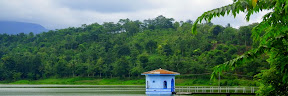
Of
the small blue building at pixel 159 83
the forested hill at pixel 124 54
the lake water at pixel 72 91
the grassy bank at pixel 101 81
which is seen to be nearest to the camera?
the small blue building at pixel 159 83

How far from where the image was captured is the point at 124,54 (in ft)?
243

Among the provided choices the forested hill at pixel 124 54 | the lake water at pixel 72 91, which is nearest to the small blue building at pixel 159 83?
the lake water at pixel 72 91

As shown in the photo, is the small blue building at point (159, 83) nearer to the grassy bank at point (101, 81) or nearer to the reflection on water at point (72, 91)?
the reflection on water at point (72, 91)

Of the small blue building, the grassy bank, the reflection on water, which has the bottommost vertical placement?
the grassy bank

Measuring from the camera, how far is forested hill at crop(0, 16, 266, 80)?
202 feet

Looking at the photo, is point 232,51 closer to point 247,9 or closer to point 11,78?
point 11,78

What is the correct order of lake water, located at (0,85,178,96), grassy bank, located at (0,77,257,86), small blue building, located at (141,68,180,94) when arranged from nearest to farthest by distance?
1. small blue building, located at (141,68,180,94)
2. lake water, located at (0,85,178,96)
3. grassy bank, located at (0,77,257,86)

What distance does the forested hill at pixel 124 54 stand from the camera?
61.6 metres

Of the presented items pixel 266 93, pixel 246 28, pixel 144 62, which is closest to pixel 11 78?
pixel 144 62

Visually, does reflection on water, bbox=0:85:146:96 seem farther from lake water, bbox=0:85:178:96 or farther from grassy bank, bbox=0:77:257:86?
grassy bank, bbox=0:77:257:86

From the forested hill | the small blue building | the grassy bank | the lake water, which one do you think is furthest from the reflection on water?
the forested hill

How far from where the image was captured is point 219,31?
7862 cm

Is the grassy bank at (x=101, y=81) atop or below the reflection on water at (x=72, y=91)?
below

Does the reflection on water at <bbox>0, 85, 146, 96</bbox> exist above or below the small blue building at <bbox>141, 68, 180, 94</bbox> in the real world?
below
